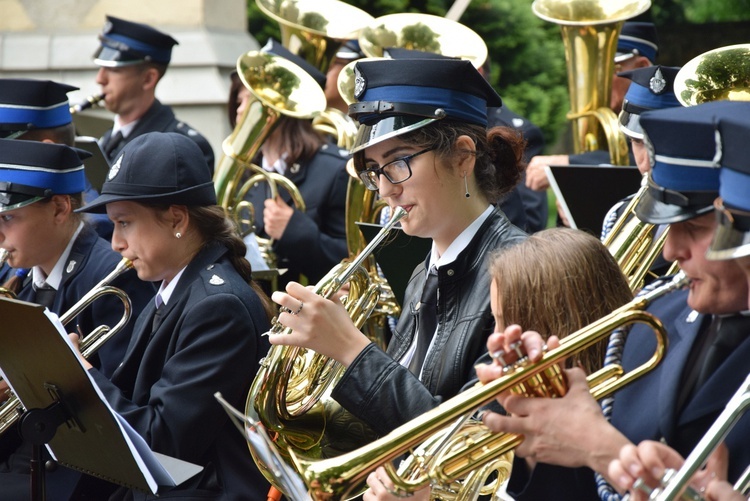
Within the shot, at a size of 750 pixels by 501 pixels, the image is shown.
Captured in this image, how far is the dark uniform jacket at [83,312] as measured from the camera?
4340 mm

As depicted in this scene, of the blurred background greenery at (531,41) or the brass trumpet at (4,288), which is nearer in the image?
the brass trumpet at (4,288)

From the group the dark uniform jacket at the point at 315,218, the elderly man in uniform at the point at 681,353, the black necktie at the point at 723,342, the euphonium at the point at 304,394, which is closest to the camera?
the elderly man in uniform at the point at 681,353

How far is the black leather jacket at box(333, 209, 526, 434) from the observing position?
3084mm

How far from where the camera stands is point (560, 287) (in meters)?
2.78

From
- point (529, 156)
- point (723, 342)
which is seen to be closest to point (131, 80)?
point (529, 156)

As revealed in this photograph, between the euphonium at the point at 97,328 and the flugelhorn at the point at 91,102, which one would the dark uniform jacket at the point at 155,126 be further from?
the euphonium at the point at 97,328

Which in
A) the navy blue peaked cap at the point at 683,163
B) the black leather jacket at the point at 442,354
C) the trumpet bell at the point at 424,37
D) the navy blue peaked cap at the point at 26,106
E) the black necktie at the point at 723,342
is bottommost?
the navy blue peaked cap at the point at 26,106

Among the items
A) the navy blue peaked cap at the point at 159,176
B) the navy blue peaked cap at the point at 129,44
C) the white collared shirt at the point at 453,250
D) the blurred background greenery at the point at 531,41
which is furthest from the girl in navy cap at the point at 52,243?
the blurred background greenery at the point at 531,41

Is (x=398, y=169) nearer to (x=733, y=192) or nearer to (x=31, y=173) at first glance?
(x=733, y=192)

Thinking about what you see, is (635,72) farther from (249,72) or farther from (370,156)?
(249,72)

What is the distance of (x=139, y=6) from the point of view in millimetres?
9594

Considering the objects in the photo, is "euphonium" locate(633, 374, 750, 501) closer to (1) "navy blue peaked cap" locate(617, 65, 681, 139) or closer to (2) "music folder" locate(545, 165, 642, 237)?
(1) "navy blue peaked cap" locate(617, 65, 681, 139)

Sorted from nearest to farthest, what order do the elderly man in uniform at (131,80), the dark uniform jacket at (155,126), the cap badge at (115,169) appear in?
1. the cap badge at (115,169)
2. the dark uniform jacket at (155,126)
3. the elderly man in uniform at (131,80)

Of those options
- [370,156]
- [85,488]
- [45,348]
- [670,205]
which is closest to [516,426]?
[670,205]
